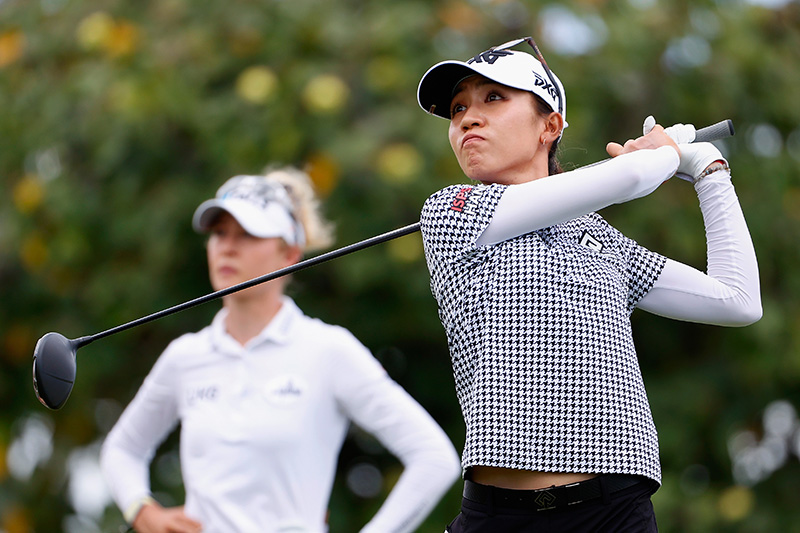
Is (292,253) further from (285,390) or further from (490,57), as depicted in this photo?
(490,57)

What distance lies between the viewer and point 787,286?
5.82 meters

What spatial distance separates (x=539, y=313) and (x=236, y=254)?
1864 millimetres

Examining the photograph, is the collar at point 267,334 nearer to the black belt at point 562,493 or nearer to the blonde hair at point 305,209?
the blonde hair at point 305,209

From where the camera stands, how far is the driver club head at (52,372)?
9.91 ft

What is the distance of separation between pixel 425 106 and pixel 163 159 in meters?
2.99

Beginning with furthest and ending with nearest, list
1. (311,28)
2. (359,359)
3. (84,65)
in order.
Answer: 1. (84,65)
2. (311,28)
3. (359,359)

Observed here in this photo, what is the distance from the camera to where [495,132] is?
8.78 feet

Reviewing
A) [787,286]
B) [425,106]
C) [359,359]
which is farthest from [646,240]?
[425,106]

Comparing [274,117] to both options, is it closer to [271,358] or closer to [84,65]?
[84,65]

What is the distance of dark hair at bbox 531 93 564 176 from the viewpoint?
274cm

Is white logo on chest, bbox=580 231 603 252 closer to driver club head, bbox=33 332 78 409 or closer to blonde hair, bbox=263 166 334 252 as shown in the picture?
driver club head, bbox=33 332 78 409

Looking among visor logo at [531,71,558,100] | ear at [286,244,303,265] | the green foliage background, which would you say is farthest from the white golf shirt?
visor logo at [531,71,558,100]

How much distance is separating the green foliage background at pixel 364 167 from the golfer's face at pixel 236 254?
3.50 feet

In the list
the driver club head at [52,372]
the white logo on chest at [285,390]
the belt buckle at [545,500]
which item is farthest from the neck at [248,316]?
the belt buckle at [545,500]
